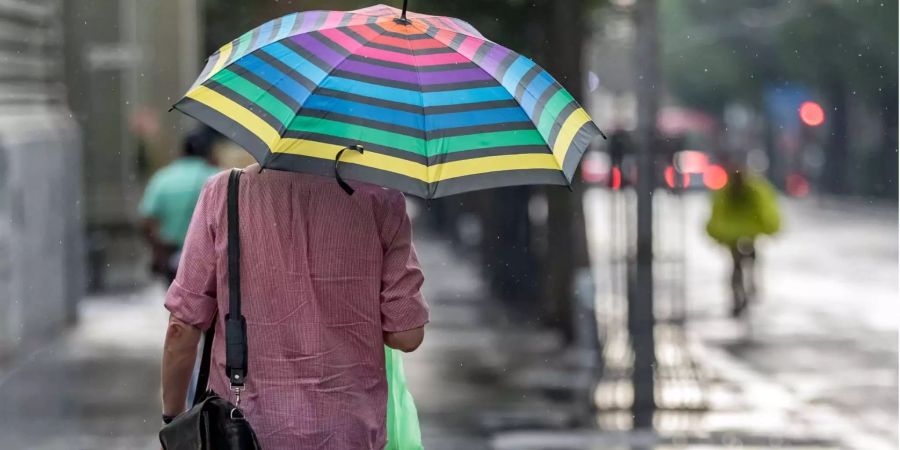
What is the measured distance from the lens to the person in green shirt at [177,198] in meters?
7.78

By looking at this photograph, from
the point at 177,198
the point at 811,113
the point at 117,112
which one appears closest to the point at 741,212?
the point at 177,198

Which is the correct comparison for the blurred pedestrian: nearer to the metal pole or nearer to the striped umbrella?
the metal pole

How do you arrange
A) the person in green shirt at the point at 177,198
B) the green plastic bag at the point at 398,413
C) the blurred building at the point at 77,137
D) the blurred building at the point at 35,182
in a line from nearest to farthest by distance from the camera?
1. the green plastic bag at the point at 398,413
2. the person in green shirt at the point at 177,198
3. the blurred building at the point at 35,182
4. the blurred building at the point at 77,137

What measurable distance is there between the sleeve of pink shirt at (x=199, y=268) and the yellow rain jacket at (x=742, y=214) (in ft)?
33.9

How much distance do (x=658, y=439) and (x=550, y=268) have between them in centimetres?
482

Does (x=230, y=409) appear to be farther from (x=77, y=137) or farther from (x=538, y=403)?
(x=77, y=137)

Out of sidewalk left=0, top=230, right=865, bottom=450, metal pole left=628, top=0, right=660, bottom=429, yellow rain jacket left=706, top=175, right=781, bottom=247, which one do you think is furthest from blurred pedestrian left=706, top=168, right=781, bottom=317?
metal pole left=628, top=0, right=660, bottom=429

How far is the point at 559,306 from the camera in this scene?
41.9ft

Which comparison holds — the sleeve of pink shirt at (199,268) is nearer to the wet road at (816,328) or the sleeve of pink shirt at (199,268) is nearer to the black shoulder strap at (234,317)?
the black shoulder strap at (234,317)

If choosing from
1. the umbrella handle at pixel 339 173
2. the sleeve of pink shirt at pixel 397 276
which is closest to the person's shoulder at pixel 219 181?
the umbrella handle at pixel 339 173

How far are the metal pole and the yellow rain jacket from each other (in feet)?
12.4

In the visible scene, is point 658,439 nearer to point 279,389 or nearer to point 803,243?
point 279,389

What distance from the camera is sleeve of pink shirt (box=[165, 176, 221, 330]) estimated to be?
3.17 meters

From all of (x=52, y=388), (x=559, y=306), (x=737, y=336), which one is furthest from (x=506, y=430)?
(x=737, y=336)
